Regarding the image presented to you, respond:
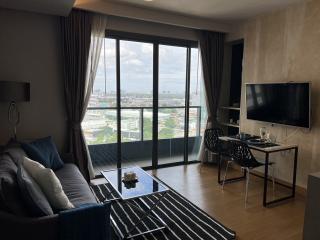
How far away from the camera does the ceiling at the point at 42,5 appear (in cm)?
299

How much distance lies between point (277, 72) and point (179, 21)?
1831 mm

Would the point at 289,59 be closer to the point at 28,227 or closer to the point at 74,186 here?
the point at 74,186

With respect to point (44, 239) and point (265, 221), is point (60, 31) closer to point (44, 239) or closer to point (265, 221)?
point (44, 239)

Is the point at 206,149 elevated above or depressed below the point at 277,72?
below

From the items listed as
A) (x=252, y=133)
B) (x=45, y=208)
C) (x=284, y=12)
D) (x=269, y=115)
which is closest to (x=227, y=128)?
(x=252, y=133)

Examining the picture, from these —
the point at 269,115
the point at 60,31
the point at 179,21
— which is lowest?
the point at 269,115

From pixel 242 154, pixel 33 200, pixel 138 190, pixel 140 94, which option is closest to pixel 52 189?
pixel 33 200

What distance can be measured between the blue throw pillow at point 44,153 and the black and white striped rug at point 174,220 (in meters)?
0.78

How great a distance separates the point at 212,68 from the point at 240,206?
2679 mm

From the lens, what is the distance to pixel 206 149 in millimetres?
4754

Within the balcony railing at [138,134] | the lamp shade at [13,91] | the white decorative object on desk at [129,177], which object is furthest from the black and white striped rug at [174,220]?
the lamp shade at [13,91]

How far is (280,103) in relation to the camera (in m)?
3.76

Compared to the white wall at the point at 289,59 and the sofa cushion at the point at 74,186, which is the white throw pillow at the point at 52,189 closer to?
the sofa cushion at the point at 74,186

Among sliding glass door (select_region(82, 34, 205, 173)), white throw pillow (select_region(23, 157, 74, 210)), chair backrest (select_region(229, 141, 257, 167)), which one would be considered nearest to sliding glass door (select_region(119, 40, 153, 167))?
sliding glass door (select_region(82, 34, 205, 173))
